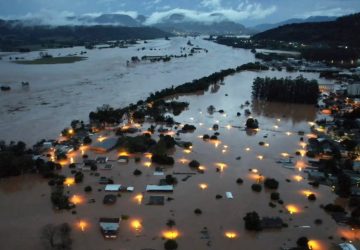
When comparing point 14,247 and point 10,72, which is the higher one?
point 10,72

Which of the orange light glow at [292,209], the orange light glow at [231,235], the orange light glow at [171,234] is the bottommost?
the orange light glow at [231,235]

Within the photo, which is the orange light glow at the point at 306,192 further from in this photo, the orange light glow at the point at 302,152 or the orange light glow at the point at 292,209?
the orange light glow at the point at 302,152

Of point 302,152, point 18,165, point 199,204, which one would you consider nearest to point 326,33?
point 302,152

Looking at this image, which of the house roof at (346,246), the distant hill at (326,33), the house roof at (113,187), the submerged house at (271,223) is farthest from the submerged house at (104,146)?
the distant hill at (326,33)

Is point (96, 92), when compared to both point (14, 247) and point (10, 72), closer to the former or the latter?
point (10, 72)

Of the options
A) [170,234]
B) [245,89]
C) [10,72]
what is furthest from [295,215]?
[10,72]
